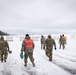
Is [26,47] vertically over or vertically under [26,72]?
over

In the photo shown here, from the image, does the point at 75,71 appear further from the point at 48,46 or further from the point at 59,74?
the point at 48,46

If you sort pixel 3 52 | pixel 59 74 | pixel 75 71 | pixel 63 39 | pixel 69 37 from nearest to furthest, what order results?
pixel 59 74 → pixel 75 71 → pixel 3 52 → pixel 63 39 → pixel 69 37

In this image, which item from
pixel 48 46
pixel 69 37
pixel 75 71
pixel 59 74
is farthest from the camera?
pixel 69 37

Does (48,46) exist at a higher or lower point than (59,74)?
higher

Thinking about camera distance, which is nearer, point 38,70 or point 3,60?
point 38,70

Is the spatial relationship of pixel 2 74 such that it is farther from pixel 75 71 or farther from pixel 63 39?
pixel 63 39

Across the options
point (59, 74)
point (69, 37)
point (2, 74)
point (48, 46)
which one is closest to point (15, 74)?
point (2, 74)

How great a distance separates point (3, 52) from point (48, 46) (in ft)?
10.1

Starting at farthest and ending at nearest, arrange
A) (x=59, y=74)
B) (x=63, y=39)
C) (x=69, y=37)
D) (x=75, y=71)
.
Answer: (x=69, y=37) < (x=63, y=39) < (x=75, y=71) < (x=59, y=74)

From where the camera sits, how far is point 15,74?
32.6 feet

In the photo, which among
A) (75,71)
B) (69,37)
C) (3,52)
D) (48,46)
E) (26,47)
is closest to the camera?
(75,71)

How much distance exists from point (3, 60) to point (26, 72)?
13.4 feet

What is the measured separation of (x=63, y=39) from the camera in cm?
2458

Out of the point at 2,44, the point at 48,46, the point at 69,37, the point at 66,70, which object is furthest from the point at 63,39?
the point at 69,37
